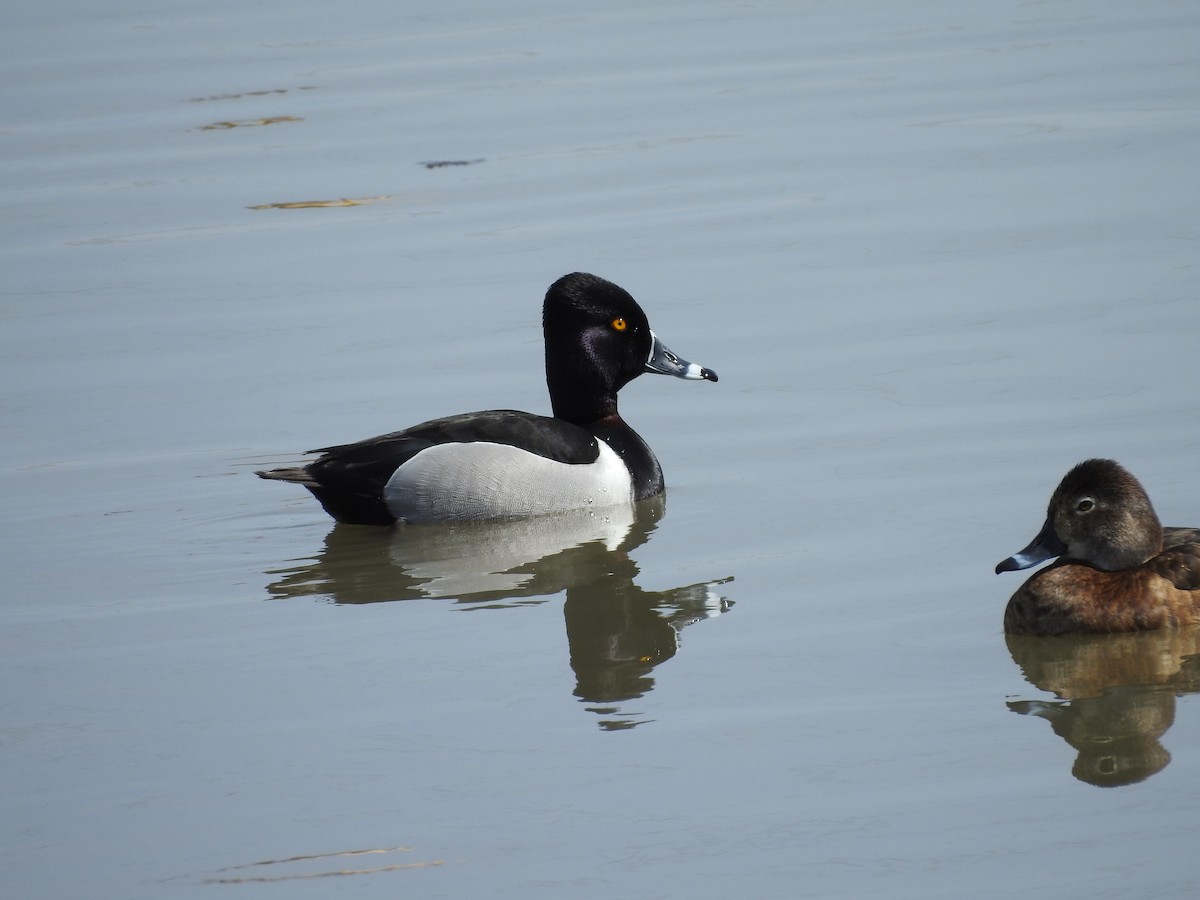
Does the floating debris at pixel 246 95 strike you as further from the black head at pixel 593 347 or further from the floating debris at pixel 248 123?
the black head at pixel 593 347

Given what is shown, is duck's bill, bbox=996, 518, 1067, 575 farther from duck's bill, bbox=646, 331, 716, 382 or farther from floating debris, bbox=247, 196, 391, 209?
floating debris, bbox=247, 196, 391, 209

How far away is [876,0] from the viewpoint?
2025 cm

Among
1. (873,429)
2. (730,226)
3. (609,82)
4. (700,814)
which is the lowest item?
(700,814)

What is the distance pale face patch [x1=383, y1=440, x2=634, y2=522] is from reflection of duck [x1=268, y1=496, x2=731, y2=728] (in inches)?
2.4

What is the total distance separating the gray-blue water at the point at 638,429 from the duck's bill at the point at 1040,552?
13.0 inches

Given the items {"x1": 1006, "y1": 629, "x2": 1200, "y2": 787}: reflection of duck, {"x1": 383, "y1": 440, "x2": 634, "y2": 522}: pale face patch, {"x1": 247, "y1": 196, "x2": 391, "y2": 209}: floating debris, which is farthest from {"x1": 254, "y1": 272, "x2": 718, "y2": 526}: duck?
{"x1": 247, "y1": 196, "x2": 391, "y2": 209}: floating debris

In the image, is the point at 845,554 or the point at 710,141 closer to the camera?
the point at 845,554

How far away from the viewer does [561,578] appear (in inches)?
309

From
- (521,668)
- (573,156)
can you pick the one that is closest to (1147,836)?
(521,668)

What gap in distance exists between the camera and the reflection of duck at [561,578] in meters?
6.77

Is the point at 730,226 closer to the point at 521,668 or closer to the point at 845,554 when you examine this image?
the point at 845,554

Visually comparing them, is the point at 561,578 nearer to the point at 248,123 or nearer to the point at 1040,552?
the point at 1040,552

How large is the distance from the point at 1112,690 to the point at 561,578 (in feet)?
8.34

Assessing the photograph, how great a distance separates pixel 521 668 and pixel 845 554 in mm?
1578
